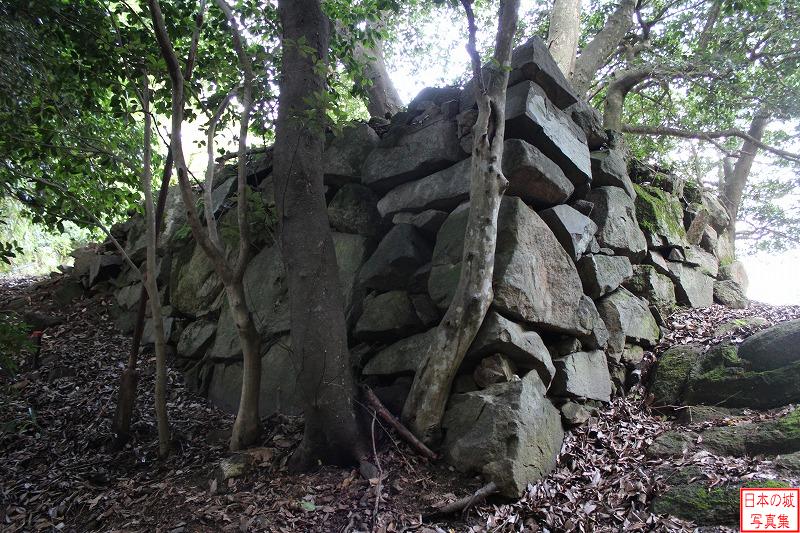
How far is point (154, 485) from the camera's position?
13.0 ft

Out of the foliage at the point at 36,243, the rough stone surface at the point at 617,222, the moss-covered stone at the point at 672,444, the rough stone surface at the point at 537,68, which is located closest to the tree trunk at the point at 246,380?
the moss-covered stone at the point at 672,444

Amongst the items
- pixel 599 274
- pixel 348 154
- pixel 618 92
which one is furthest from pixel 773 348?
pixel 618 92

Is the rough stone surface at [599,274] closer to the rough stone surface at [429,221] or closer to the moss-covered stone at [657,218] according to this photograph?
the moss-covered stone at [657,218]

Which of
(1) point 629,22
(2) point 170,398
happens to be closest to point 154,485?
(2) point 170,398

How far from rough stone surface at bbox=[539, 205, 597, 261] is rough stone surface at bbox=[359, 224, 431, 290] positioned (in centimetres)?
129

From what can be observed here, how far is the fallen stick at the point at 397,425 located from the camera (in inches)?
151

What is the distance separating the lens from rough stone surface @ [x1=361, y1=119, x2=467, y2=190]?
17.3 ft

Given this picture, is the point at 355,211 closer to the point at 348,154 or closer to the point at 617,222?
the point at 348,154

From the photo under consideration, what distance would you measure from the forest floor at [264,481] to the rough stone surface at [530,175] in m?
2.20

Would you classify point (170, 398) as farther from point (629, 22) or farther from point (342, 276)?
point (629, 22)

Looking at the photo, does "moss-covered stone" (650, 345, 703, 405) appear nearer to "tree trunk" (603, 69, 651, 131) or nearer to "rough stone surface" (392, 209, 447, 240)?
"rough stone surface" (392, 209, 447, 240)

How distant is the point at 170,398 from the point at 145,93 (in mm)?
3408

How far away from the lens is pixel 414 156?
5.46m

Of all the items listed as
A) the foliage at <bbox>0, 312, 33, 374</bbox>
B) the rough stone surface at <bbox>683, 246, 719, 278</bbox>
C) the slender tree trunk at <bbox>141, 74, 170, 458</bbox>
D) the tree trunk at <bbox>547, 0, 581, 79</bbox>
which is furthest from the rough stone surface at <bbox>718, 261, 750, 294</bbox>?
the foliage at <bbox>0, 312, 33, 374</bbox>
